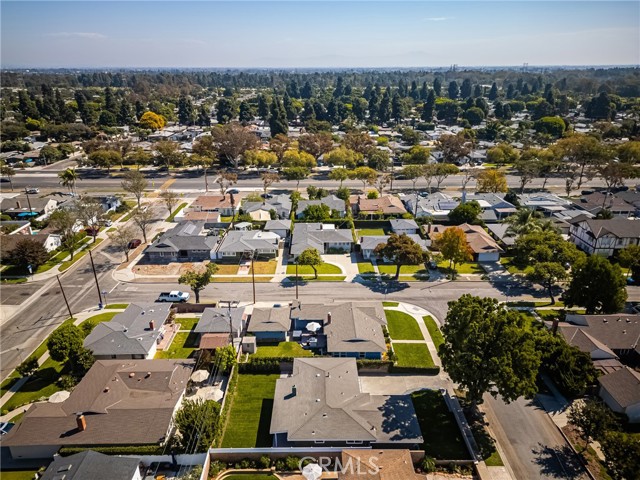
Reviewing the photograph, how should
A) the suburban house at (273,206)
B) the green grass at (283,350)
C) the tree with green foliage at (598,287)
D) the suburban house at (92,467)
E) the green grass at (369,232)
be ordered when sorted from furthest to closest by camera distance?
the suburban house at (273,206)
the green grass at (369,232)
the tree with green foliage at (598,287)
the green grass at (283,350)
the suburban house at (92,467)

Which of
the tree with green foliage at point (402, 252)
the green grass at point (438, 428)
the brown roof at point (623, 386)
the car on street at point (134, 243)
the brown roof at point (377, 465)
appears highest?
the tree with green foliage at point (402, 252)

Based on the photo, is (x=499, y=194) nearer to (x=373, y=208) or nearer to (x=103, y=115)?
(x=373, y=208)

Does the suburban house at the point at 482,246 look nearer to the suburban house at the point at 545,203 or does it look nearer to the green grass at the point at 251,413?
the suburban house at the point at 545,203

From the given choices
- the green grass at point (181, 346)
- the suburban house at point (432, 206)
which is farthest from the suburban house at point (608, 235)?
the green grass at point (181, 346)

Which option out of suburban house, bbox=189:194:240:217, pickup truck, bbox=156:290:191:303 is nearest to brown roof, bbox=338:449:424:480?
pickup truck, bbox=156:290:191:303

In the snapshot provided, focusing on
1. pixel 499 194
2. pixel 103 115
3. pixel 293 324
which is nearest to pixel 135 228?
pixel 293 324

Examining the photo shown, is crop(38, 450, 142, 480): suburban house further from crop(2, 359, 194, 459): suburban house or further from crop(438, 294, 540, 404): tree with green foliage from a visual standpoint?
crop(438, 294, 540, 404): tree with green foliage

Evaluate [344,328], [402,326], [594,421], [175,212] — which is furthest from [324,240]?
[594,421]
